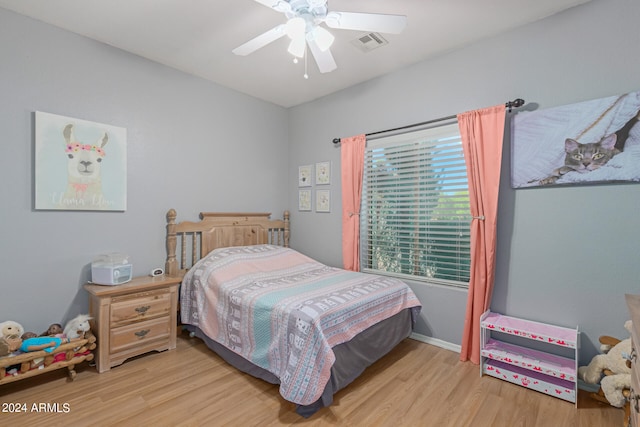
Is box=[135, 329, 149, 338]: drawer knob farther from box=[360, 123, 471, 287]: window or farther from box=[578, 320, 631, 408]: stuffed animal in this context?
box=[578, 320, 631, 408]: stuffed animal

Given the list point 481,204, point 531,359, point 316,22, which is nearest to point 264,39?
point 316,22

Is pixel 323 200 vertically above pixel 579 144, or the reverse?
pixel 579 144

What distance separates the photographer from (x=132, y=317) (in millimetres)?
2471

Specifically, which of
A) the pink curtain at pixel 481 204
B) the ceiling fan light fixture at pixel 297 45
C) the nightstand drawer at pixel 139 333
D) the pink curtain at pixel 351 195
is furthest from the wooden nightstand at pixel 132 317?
the pink curtain at pixel 481 204

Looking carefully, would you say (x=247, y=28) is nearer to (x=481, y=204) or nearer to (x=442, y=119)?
(x=442, y=119)

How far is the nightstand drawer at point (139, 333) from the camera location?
2.39m

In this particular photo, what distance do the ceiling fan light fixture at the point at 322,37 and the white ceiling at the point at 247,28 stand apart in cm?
38

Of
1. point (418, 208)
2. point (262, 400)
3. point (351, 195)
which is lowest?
point (262, 400)

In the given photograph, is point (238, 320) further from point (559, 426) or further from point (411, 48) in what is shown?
point (411, 48)

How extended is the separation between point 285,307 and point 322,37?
179 cm

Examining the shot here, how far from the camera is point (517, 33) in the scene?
241cm

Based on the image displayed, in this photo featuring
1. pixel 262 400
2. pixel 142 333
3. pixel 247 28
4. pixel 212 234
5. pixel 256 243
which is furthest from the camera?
pixel 256 243

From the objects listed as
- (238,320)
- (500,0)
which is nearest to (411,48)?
(500,0)

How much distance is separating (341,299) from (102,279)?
1.97 metres
